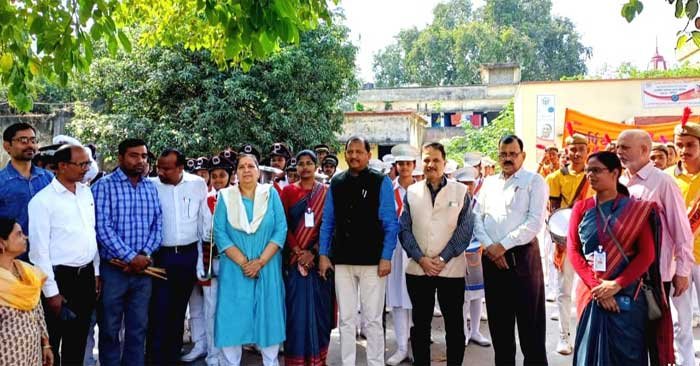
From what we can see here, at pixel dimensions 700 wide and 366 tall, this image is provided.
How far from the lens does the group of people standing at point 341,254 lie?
394 cm

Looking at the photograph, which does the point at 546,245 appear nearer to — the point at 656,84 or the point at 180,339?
the point at 180,339

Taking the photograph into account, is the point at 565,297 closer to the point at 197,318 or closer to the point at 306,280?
the point at 306,280

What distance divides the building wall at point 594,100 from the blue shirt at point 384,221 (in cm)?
1335

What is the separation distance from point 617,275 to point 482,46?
132ft

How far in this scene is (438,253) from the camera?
480cm

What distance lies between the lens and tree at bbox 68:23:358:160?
13344mm

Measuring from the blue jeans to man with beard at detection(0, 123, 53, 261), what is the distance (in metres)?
0.64

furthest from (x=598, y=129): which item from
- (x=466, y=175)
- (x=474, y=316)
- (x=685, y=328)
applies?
(x=685, y=328)

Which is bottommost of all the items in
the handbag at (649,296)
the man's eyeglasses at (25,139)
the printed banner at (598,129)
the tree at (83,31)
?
the handbag at (649,296)

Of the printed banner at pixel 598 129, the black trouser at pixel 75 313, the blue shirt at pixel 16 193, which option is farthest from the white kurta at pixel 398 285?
the printed banner at pixel 598 129

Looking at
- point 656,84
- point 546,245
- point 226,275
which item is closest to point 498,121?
point 656,84

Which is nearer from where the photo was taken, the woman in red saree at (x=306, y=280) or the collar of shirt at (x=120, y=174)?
the collar of shirt at (x=120, y=174)

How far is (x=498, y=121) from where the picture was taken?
23359mm

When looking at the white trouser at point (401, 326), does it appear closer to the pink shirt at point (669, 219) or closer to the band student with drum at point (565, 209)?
the band student with drum at point (565, 209)
